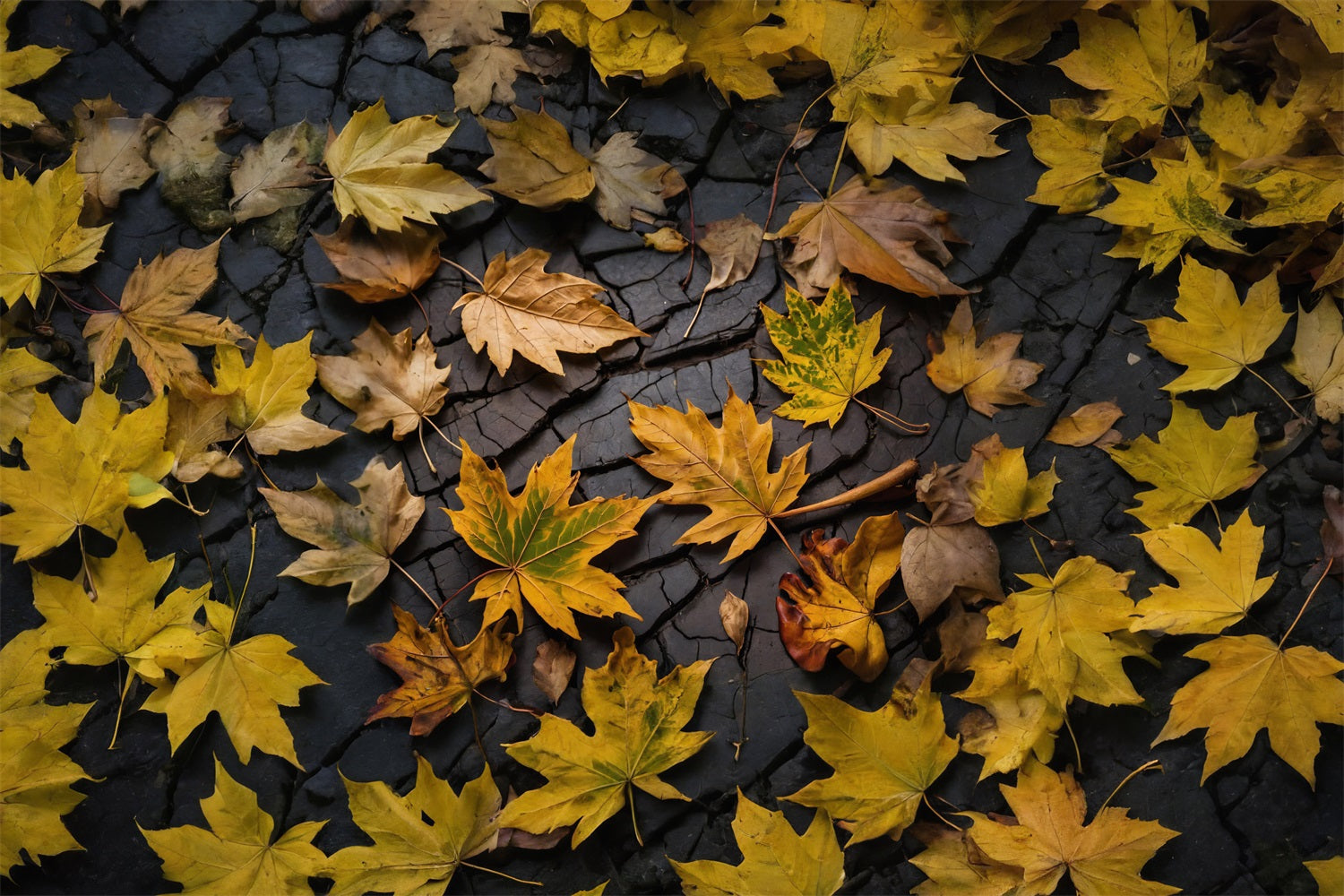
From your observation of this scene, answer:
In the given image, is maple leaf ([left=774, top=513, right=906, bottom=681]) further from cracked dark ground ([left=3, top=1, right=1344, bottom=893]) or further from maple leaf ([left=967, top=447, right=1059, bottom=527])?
maple leaf ([left=967, top=447, right=1059, bottom=527])

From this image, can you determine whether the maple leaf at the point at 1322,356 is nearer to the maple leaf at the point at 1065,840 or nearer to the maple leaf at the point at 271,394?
the maple leaf at the point at 1065,840

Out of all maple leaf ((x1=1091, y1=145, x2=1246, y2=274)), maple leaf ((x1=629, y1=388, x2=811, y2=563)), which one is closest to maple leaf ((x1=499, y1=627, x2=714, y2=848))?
maple leaf ((x1=629, y1=388, x2=811, y2=563))

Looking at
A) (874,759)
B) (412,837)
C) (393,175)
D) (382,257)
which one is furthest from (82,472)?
(874,759)

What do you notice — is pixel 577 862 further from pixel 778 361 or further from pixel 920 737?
pixel 778 361

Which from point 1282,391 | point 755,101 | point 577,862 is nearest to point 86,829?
point 577,862

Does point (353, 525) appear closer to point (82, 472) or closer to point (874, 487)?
point (82, 472)

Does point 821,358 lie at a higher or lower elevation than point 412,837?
higher

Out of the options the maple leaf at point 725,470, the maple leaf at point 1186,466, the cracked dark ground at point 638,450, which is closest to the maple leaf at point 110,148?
the cracked dark ground at point 638,450
